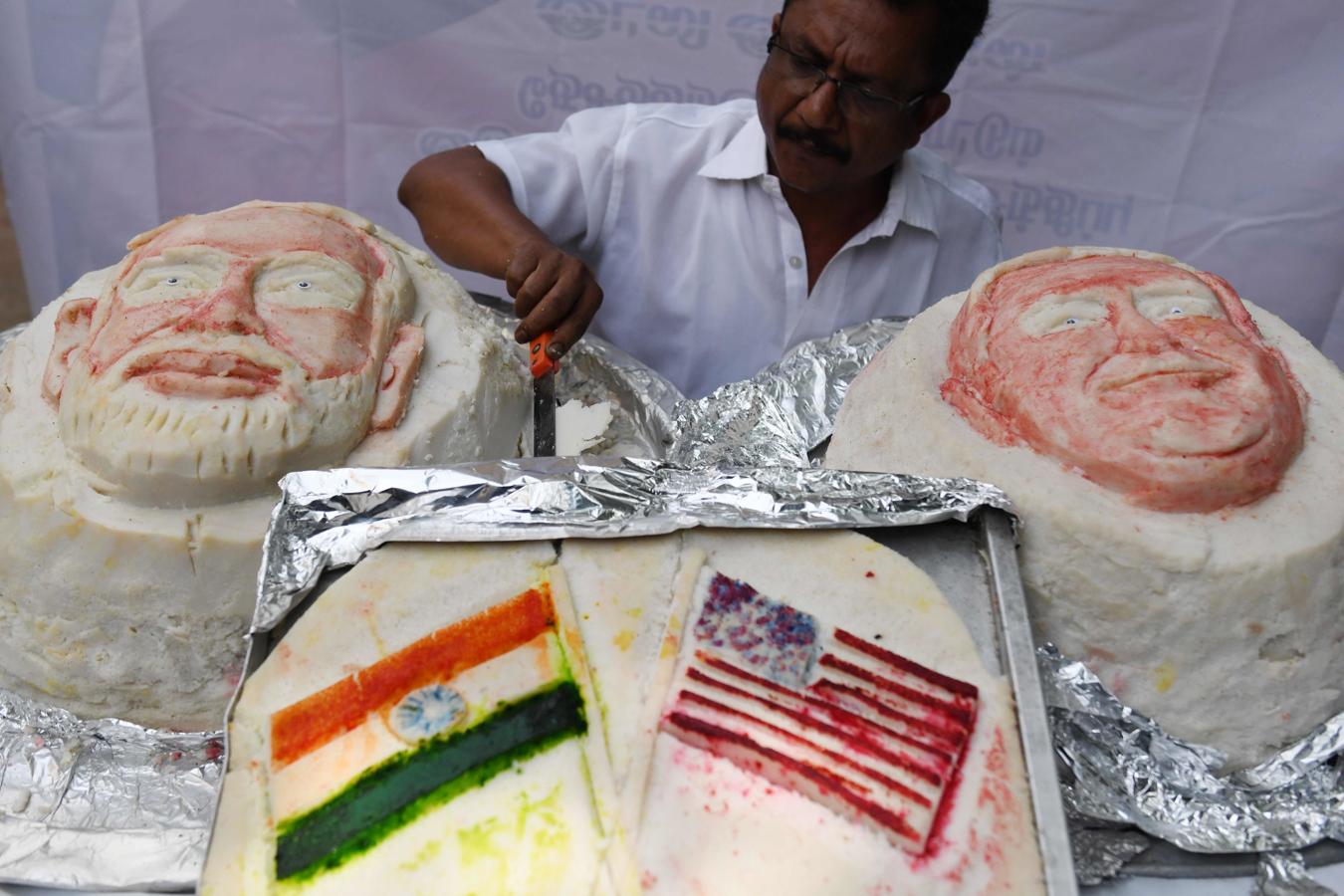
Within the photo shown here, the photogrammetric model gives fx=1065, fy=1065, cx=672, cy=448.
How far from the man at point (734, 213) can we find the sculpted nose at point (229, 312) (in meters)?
0.67

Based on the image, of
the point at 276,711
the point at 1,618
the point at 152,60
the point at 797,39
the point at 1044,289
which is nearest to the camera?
the point at 276,711

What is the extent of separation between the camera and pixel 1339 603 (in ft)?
5.39

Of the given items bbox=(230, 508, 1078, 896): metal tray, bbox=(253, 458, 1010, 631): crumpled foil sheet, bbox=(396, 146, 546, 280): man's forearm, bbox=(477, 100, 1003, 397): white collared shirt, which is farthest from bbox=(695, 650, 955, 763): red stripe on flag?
bbox=(477, 100, 1003, 397): white collared shirt

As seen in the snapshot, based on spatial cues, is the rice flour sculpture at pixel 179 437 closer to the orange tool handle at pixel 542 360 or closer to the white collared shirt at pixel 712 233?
the orange tool handle at pixel 542 360

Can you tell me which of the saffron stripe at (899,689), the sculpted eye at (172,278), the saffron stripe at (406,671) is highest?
the sculpted eye at (172,278)

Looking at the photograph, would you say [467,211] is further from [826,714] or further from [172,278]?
[826,714]

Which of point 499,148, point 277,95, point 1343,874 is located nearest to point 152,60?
point 277,95

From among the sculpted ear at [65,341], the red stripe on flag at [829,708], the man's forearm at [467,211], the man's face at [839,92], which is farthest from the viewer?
the man's forearm at [467,211]

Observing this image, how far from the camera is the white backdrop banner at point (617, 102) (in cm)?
337

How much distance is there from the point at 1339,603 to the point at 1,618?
2091mm

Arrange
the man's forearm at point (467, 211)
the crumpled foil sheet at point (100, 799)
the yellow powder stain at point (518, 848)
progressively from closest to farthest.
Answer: the yellow powder stain at point (518, 848) < the crumpled foil sheet at point (100, 799) < the man's forearm at point (467, 211)

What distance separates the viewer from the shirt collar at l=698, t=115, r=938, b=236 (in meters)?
2.65

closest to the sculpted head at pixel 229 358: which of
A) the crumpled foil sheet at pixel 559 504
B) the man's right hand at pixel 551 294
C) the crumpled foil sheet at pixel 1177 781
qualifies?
the crumpled foil sheet at pixel 559 504

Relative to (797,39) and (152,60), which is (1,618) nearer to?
(797,39)
